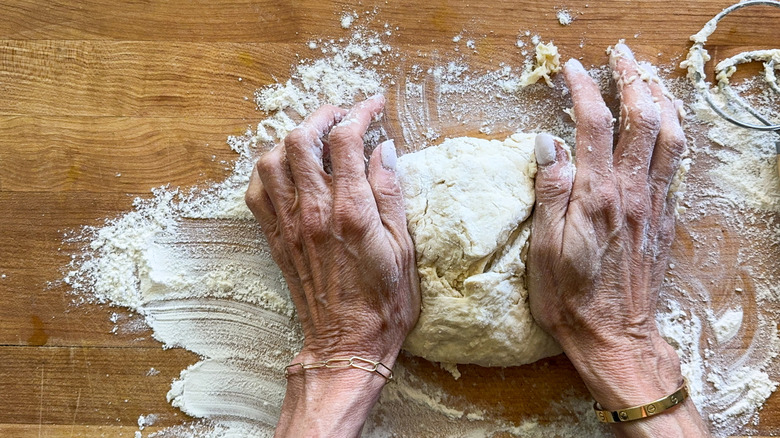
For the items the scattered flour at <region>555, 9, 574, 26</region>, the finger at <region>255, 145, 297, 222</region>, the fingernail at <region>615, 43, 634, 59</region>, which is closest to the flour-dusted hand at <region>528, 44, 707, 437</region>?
the fingernail at <region>615, 43, 634, 59</region>

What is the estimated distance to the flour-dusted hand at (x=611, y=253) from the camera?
1.21 m

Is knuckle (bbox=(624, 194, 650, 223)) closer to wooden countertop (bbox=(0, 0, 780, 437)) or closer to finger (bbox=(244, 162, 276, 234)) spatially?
wooden countertop (bbox=(0, 0, 780, 437))

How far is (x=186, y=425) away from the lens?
4.72 feet

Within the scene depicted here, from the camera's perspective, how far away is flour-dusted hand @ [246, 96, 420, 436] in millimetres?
1226

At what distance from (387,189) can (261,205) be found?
1.15 feet

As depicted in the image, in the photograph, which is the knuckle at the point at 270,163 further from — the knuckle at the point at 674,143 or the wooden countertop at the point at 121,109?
the knuckle at the point at 674,143

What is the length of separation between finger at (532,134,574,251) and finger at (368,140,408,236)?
34 cm

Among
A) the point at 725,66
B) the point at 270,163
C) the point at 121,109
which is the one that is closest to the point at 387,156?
the point at 270,163

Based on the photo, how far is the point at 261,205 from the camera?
1.36 meters

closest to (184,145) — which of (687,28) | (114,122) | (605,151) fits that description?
(114,122)

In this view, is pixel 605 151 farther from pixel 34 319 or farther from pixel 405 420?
pixel 34 319

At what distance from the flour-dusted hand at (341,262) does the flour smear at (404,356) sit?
0.52ft

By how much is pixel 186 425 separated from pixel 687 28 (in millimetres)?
1827

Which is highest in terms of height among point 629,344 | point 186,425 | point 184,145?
point 184,145
